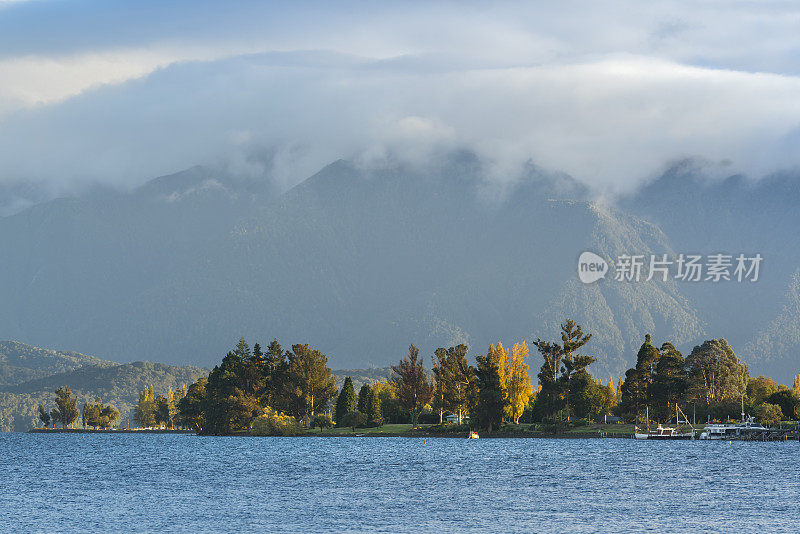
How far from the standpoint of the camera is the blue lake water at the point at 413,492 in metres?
89.5

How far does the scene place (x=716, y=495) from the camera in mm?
110562

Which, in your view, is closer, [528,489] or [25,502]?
[25,502]

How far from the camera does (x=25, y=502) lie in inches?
4220

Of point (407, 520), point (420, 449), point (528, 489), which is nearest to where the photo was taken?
point (407, 520)

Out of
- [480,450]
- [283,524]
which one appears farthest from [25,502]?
[480,450]

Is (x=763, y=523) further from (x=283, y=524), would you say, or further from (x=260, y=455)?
(x=260, y=455)

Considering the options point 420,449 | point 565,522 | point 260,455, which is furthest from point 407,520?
point 420,449

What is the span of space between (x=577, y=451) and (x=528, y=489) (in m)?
71.6

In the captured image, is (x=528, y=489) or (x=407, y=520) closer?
(x=407, y=520)

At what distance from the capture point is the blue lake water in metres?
89.5

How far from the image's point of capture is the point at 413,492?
114m

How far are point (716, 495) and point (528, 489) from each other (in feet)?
65.0

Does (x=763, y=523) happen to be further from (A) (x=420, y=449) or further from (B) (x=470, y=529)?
(A) (x=420, y=449)

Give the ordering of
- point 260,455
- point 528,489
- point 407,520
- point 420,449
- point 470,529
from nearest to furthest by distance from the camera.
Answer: point 470,529 → point 407,520 → point 528,489 → point 260,455 → point 420,449
